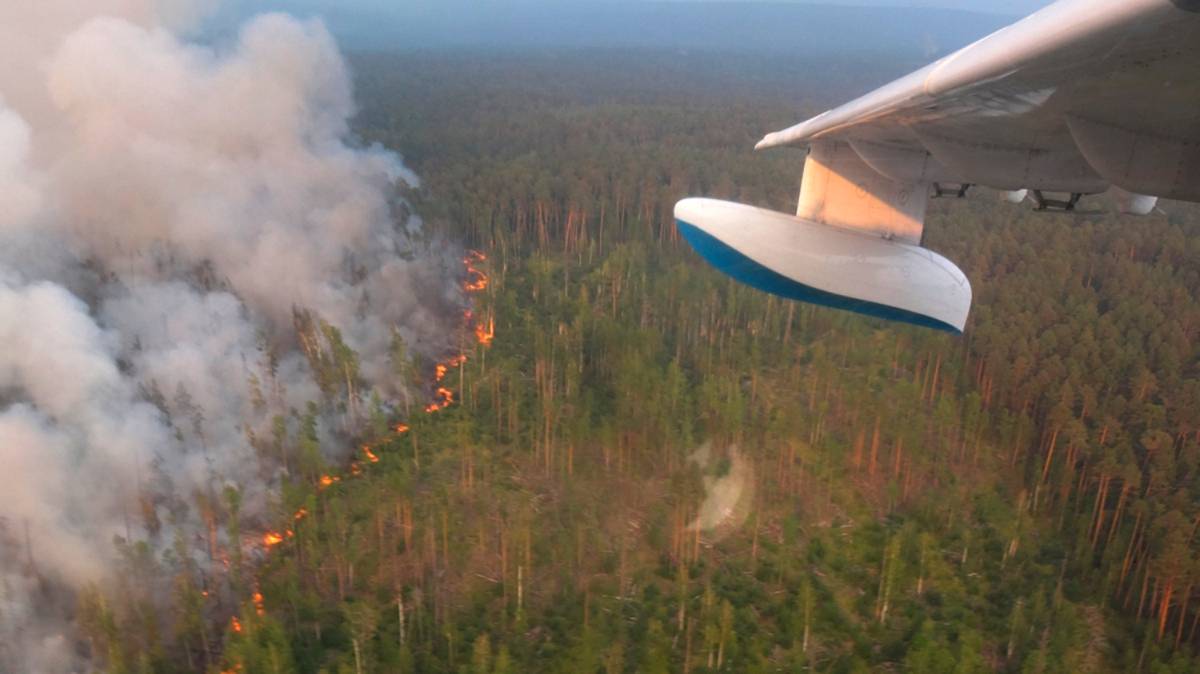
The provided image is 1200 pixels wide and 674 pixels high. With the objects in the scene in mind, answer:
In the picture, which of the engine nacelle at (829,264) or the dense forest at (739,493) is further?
the dense forest at (739,493)

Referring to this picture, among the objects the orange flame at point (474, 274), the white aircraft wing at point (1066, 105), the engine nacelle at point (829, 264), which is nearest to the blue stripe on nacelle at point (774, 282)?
the engine nacelle at point (829, 264)

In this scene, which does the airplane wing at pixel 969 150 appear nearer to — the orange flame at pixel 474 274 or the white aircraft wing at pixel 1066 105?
the white aircraft wing at pixel 1066 105

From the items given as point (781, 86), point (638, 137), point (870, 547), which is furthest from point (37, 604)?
point (781, 86)

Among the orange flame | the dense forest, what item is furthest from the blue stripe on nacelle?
the orange flame

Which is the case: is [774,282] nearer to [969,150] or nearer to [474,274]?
[969,150]

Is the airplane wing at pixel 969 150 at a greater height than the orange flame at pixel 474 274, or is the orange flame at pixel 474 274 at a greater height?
the airplane wing at pixel 969 150

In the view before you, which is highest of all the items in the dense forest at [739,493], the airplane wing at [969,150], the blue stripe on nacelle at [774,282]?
the airplane wing at [969,150]

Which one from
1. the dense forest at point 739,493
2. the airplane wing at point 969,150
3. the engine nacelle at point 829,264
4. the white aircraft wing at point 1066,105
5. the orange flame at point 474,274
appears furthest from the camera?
the orange flame at point 474,274
